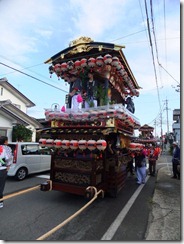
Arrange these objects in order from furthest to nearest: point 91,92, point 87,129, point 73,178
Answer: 1. point 91,92
2. point 73,178
3. point 87,129

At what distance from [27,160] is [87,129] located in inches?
196

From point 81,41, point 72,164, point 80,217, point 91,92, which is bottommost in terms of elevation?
point 80,217

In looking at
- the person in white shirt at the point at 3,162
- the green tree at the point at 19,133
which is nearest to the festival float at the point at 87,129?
the person in white shirt at the point at 3,162

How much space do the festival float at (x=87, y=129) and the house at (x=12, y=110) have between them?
421 inches

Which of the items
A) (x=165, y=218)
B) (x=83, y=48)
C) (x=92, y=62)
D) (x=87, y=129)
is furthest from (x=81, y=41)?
(x=165, y=218)

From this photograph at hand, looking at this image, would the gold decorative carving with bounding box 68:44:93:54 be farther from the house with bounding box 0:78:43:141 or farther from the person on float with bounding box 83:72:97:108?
the house with bounding box 0:78:43:141

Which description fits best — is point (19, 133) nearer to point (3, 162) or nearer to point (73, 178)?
point (3, 162)

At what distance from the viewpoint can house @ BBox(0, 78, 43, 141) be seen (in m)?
15.4

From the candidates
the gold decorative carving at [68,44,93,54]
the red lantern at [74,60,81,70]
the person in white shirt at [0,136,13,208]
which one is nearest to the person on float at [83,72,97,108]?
the red lantern at [74,60,81,70]

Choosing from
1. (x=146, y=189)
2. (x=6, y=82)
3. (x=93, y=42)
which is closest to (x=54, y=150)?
(x=93, y=42)

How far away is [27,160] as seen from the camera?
8.63 metres

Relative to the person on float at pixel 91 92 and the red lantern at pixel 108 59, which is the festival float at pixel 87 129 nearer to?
the red lantern at pixel 108 59

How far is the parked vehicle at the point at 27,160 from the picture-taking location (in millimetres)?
8055

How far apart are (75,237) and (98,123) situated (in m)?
2.73
